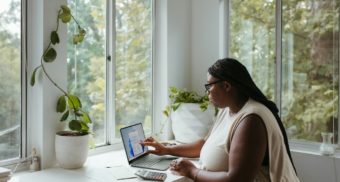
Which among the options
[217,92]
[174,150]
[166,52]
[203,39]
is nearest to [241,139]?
[217,92]

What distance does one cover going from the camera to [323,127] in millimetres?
2648

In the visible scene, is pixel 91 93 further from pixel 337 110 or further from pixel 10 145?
pixel 337 110

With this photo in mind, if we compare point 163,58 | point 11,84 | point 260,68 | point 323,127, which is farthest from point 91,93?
point 323,127

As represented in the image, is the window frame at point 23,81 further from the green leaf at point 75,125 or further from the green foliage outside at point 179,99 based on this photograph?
the green foliage outside at point 179,99

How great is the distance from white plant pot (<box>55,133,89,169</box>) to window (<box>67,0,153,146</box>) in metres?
0.41

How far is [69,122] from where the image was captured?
2123mm

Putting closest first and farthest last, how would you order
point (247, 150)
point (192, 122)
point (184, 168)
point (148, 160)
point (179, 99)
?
point (247, 150), point (184, 168), point (148, 160), point (192, 122), point (179, 99)

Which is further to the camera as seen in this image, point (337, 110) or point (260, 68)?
point (260, 68)

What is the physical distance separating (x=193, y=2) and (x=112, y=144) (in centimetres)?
150

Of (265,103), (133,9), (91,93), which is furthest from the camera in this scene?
(133,9)

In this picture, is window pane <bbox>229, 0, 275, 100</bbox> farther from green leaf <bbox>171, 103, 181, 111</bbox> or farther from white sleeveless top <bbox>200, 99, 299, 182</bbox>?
white sleeveless top <bbox>200, 99, 299, 182</bbox>

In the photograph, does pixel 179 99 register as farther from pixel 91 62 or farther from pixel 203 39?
pixel 91 62

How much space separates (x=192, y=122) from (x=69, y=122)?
1005 millimetres

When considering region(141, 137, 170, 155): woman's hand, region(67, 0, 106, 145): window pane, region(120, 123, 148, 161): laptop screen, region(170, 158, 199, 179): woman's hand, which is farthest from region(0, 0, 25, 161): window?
region(170, 158, 199, 179): woman's hand
